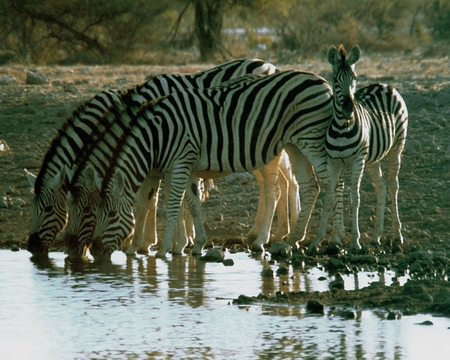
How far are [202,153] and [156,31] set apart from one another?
60.0ft

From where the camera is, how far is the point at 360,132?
29.4 ft

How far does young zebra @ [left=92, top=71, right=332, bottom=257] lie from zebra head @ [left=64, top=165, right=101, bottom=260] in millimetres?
98

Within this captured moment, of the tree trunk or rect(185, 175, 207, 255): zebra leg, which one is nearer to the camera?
rect(185, 175, 207, 255): zebra leg

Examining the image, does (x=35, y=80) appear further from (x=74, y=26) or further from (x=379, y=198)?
(x=74, y=26)

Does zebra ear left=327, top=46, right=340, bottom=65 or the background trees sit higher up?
the background trees

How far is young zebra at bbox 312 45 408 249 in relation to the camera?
8.79m

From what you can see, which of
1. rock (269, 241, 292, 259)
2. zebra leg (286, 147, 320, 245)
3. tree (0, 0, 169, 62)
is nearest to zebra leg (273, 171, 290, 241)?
zebra leg (286, 147, 320, 245)

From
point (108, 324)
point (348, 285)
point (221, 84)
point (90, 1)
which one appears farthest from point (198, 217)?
point (90, 1)

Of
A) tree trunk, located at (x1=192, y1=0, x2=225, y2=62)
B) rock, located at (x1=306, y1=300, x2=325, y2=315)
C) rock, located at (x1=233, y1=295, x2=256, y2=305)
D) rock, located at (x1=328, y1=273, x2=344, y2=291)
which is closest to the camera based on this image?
rock, located at (x1=306, y1=300, x2=325, y2=315)

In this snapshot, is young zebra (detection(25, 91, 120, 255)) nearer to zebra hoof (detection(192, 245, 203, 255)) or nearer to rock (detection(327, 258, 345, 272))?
zebra hoof (detection(192, 245, 203, 255))

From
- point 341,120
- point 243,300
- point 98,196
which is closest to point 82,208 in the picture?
point 98,196

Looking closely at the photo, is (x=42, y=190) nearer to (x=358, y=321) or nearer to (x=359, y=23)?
(x=358, y=321)

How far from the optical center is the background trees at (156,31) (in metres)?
24.8

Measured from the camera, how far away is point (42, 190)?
29.9 ft
